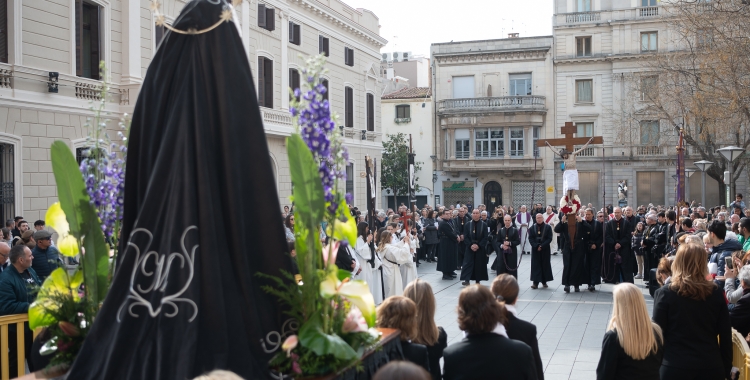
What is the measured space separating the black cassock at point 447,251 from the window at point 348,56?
14.4m

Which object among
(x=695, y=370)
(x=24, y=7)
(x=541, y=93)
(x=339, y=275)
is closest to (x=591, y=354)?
(x=695, y=370)

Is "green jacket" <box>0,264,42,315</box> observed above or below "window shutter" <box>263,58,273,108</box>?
below

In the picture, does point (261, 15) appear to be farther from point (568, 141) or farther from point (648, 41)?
point (648, 41)

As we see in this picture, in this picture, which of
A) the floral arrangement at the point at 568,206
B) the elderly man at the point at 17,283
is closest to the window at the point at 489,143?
the floral arrangement at the point at 568,206

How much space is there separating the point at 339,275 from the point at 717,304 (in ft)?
10.7

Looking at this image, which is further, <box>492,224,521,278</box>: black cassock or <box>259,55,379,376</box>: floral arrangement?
<box>492,224,521,278</box>: black cassock

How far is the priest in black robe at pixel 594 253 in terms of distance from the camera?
50.4ft

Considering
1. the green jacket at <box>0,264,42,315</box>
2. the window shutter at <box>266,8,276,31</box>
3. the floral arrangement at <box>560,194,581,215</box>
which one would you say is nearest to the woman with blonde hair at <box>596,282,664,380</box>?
the green jacket at <box>0,264,42,315</box>

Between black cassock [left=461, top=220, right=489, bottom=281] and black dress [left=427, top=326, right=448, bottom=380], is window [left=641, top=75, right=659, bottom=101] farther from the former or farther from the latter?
black dress [left=427, top=326, right=448, bottom=380]

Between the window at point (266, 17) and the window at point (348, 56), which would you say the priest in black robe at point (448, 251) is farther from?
the window at point (348, 56)

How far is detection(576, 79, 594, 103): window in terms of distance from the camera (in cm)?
4284

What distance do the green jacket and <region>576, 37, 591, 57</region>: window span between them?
40417 millimetres

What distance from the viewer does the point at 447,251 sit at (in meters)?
18.5

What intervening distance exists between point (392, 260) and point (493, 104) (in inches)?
1287
